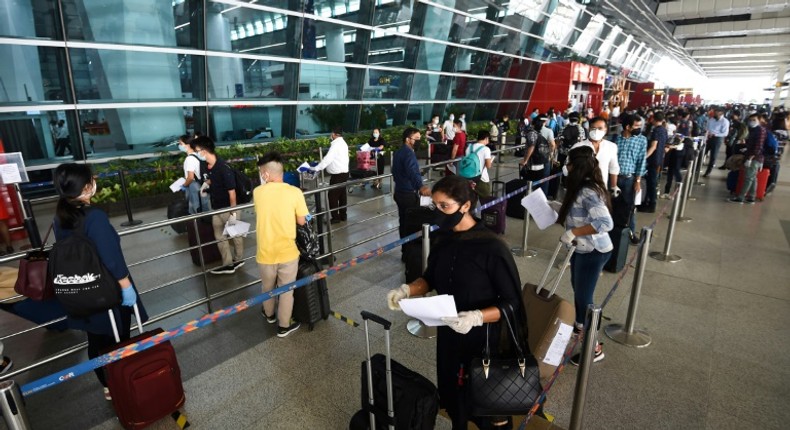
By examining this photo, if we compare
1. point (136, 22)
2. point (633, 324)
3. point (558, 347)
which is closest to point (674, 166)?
point (633, 324)

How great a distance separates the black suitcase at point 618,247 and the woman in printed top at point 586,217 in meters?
2.15

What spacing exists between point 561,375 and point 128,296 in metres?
3.47

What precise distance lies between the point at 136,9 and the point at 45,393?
36.4 ft

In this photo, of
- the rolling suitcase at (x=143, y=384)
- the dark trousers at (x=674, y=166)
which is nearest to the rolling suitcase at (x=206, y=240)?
the rolling suitcase at (x=143, y=384)

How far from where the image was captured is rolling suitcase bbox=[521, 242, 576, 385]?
2725mm

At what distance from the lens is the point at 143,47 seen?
35.8 feet

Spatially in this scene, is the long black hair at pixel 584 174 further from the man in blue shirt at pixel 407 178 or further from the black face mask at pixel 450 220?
the man in blue shirt at pixel 407 178

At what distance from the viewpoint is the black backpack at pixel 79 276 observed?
2625mm

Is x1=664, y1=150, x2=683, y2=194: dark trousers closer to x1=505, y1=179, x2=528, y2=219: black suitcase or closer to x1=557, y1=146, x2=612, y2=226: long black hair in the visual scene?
x1=505, y1=179, x2=528, y2=219: black suitcase

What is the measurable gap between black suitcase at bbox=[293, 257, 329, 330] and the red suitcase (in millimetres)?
9935

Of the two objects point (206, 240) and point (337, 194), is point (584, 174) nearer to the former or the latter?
point (206, 240)

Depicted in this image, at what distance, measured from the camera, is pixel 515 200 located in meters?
7.97

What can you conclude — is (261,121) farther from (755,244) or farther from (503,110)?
(503,110)

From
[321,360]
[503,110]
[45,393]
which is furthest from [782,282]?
[503,110]
